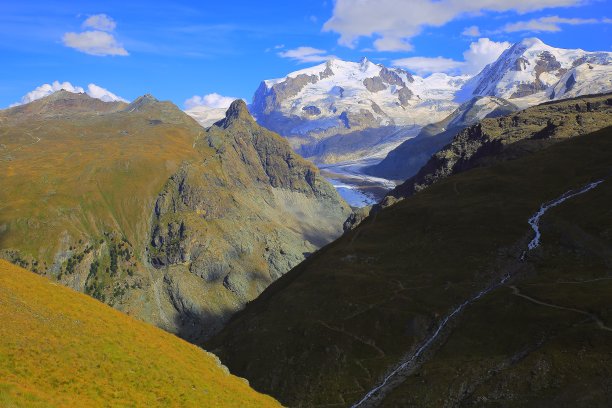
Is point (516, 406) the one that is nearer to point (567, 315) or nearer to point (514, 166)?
point (567, 315)

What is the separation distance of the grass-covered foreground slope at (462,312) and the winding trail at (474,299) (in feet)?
4.41

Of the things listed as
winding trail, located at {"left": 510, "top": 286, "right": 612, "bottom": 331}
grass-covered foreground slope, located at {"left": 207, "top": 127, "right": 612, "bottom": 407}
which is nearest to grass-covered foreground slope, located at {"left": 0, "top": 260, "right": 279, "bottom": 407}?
grass-covered foreground slope, located at {"left": 207, "top": 127, "right": 612, "bottom": 407}

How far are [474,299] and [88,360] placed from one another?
252ft

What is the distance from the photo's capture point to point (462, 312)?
103062 mm

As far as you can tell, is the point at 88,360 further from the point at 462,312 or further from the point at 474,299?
the point at 474,299

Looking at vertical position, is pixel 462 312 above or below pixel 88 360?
below

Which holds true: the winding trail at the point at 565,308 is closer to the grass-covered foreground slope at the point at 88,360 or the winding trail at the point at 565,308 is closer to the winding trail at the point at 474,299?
the winding trail at the point at 474,299

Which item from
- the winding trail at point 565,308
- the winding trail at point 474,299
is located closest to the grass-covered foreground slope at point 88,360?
the winding trail at point 474,299

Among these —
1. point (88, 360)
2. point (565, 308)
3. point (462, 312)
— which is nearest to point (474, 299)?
point (462, 312)

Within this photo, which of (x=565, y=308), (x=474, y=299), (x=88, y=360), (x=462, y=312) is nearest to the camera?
(x=88, y=360)

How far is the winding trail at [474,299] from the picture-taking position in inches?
3484

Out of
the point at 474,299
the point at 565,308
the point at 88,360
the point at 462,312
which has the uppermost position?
the point at 88,360

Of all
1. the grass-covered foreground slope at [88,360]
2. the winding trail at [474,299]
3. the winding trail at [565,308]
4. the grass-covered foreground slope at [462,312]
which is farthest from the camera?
the winding trail at [474,299]

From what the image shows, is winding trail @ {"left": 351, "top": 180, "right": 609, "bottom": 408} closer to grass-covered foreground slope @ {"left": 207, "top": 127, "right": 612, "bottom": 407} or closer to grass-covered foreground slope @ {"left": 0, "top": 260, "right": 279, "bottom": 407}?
grass-covered foreground slope @ {"left": 207, "top": 127, "right": 612, "bottom": 407}
